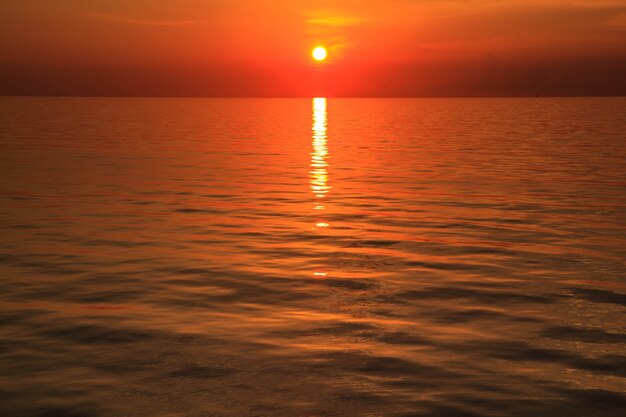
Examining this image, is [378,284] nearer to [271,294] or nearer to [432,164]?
[271,294]

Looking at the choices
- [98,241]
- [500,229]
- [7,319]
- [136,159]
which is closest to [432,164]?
[136,159]

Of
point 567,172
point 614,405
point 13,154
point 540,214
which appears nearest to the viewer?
point 614,405

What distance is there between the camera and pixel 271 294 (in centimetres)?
1292

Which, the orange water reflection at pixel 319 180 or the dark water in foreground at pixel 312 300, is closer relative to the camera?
the dark water in foreground at pixel 312 300

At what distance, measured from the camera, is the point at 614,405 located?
8195 millimetres

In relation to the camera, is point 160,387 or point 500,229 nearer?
point 160,387

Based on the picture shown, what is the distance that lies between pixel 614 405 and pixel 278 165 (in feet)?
103

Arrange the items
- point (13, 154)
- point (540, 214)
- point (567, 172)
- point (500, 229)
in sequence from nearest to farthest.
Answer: point (500, 229)
point (540, 214)
point (567, 172)
point (13, 154)

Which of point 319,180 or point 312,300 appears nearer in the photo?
point 312,300

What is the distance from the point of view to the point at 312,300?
12.5 m

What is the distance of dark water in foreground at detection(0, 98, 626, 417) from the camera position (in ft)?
27.9

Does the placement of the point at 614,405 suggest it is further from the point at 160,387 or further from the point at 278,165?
the point at 278,165

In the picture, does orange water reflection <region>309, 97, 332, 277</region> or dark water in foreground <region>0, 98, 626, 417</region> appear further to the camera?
orange water reflection <region>309, 97, 332, 277</region>

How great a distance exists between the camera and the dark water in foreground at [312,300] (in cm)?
852
